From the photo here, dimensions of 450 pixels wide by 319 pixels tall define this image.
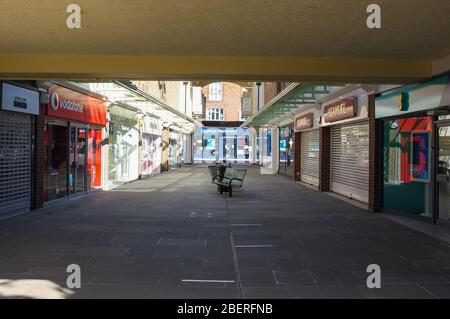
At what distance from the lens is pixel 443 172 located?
25.8 feet

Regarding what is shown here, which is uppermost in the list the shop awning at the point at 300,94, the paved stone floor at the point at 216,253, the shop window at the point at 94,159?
the shop awning at the point at 300,94

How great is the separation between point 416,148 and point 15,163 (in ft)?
29.3

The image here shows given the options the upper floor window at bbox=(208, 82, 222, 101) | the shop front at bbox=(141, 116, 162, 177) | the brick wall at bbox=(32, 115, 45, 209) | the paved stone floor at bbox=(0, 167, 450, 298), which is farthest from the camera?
the upper floor window at bbox=(208, 82, 222, 101)

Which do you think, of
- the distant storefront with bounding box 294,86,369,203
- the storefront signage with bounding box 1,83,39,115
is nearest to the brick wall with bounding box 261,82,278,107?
the distant storefront with bounding box 294,86,369,203

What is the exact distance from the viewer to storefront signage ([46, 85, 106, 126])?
1030 cm

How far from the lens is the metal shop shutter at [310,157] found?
1651 cm

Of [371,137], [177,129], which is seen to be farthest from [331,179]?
[177,129]

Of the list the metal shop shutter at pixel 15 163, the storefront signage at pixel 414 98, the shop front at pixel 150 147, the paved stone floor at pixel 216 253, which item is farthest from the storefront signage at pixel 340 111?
the shop front at pixel 150 147

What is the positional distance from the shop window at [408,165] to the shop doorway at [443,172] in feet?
1.49

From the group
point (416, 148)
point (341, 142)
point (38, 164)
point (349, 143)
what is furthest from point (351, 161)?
point (38, 164)

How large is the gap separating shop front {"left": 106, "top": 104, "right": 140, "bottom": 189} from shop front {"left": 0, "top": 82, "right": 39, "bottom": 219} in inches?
216

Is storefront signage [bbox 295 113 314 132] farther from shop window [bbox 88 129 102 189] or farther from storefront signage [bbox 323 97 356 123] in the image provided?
shop window [bbox 88 129 102 189]

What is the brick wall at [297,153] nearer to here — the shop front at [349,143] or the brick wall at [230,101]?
the shop front at [349,143]
